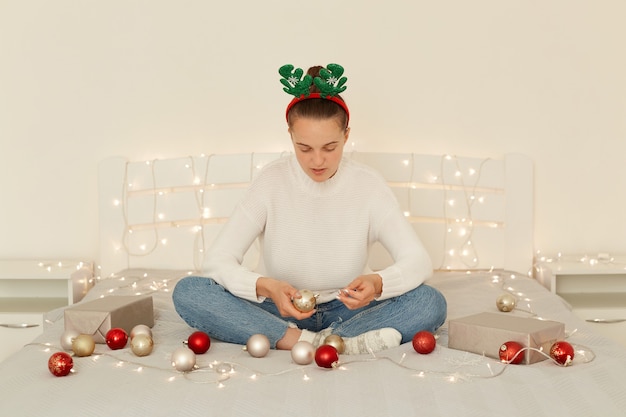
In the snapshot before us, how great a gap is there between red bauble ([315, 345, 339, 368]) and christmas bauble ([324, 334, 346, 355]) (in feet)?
0.33

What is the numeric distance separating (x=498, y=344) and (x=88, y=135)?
1770mm

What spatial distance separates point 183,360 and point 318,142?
0.60 metres

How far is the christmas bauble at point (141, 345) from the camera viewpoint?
5.76 ft

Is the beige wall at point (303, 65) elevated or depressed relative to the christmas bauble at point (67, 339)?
elevated

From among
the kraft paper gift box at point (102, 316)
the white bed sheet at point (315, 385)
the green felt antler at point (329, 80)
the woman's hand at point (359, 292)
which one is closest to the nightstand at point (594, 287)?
the white bed sheet at point (315, 385)

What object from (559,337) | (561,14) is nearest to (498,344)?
(559,337)

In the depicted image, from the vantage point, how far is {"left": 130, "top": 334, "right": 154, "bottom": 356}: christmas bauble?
5.76 ft

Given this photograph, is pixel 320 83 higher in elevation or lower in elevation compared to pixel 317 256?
higher

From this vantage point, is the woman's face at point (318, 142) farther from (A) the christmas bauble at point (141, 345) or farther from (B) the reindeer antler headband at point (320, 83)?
(A) the christmas bauble at point (141, 345)

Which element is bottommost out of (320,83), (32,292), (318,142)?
(32,292)

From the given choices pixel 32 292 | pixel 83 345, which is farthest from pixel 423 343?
pixel 32 292

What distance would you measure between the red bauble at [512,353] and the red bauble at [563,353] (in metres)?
0.06

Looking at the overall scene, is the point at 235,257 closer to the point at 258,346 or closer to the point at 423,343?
the point at 258,346

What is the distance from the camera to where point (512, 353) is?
167cm
